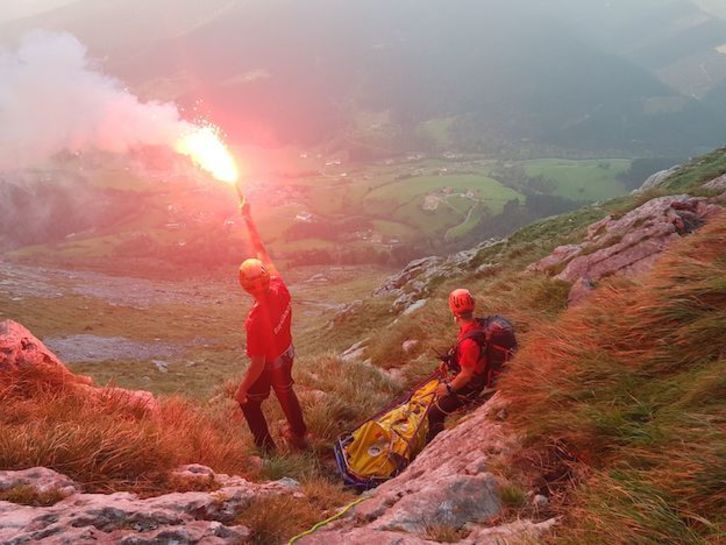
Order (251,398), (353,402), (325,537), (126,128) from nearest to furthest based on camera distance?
(325,537) < (251,398) < (353,402) < (126,128)

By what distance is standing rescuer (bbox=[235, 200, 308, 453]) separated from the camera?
7062 mm

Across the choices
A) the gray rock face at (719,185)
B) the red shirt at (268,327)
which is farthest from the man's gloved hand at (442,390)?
the gray rock face at (719,185)

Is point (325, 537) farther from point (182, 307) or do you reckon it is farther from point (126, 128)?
point (182, 307)

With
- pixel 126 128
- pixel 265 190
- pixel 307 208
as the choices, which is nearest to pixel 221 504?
pixel 126 128

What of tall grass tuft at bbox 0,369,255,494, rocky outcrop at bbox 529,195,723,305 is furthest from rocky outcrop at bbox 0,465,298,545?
rocky outcrop at bbox 529,195,723,305

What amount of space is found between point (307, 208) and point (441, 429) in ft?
521

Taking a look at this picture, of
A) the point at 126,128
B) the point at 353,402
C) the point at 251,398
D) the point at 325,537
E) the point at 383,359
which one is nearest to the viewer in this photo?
the point at 325,537

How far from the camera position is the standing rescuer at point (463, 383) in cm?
724

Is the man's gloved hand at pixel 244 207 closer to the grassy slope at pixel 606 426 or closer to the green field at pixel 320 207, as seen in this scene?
the grassy slope at pixel 606 426

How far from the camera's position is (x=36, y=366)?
646 cm

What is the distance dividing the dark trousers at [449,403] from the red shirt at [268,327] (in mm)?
2331

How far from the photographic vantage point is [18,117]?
72.6 metres

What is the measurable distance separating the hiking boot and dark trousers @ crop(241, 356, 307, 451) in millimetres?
282

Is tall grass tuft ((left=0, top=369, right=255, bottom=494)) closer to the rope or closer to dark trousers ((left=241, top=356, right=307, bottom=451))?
dark trousers ((left=241, top=356, right=307, bottom=451))
